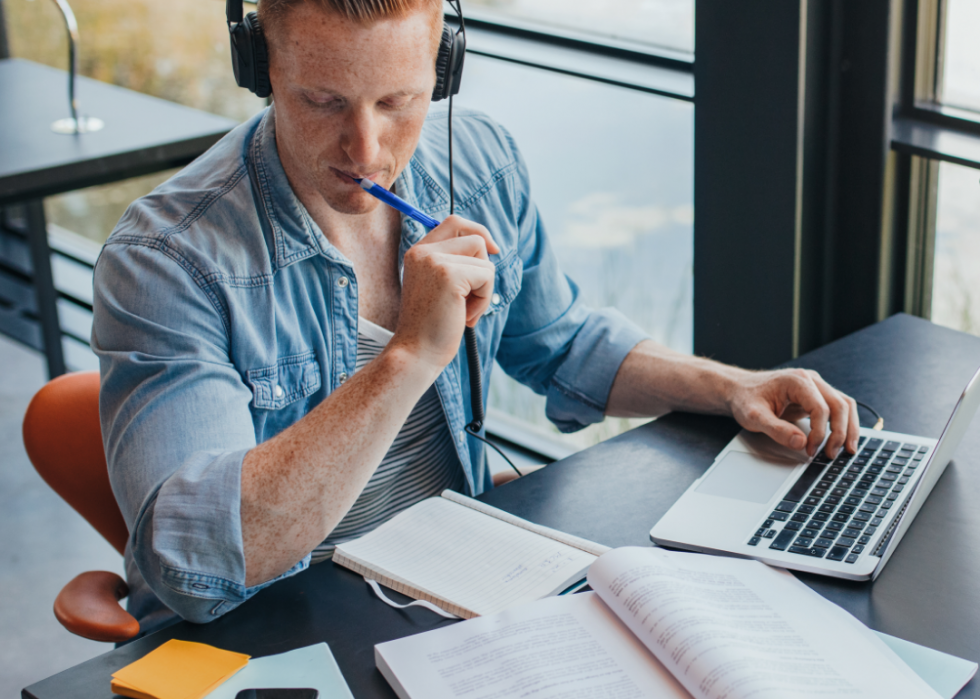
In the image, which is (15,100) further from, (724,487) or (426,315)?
(724,487)

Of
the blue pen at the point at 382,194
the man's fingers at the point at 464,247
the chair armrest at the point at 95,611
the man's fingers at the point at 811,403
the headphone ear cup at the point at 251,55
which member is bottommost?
the chair armrest at the point at 95,611

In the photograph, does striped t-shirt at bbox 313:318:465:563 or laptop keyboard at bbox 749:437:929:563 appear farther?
striped t-shirt at bbox 313:318:465:563

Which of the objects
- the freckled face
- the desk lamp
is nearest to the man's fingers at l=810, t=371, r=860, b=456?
the freckled face

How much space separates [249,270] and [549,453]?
1.47 metres

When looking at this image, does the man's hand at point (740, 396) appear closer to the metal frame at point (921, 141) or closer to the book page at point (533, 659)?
the book page at point (533, 659)

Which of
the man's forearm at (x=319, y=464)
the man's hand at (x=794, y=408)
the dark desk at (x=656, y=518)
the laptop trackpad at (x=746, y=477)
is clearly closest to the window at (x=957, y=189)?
the dark desk at (x=656, y=518)

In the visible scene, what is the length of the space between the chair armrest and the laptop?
2.02ft

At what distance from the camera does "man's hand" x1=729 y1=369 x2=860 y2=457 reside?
3.92 feet

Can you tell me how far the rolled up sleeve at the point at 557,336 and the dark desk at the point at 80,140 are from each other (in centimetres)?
112

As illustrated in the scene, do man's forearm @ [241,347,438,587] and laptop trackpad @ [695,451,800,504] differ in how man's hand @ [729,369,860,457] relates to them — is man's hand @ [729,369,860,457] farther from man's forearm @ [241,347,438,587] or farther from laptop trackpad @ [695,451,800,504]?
man's forearm @ [241,347,438,587]

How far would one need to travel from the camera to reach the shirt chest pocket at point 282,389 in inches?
46.9

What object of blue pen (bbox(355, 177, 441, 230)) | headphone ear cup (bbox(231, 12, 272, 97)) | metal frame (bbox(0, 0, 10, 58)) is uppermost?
headphone ear cup (bbox(231, 12, 272, 97))

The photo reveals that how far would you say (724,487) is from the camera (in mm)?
1143

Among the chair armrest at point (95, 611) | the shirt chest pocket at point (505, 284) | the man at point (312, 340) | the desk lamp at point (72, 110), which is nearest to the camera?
the man at point (312, 340)
